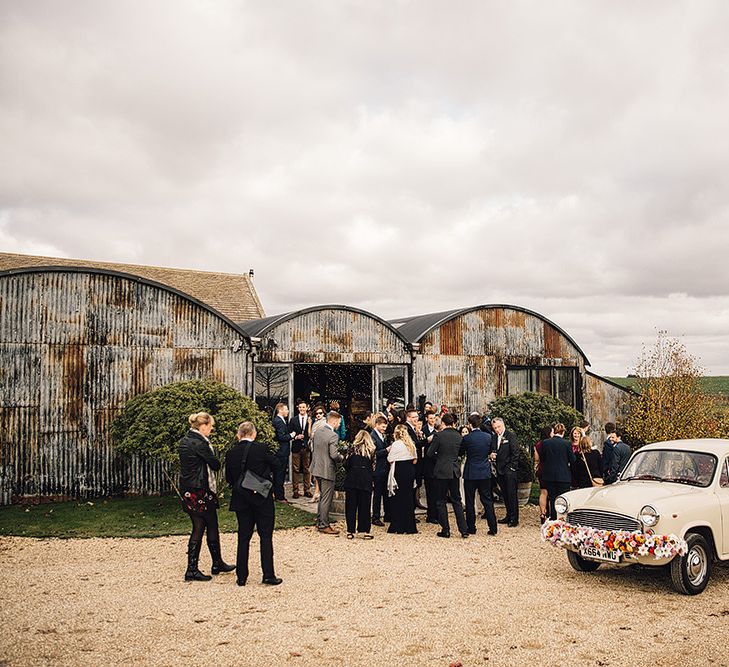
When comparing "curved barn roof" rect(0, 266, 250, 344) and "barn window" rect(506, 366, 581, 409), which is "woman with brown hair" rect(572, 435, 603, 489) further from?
"barn window" rect(506, 366, 581, 409)

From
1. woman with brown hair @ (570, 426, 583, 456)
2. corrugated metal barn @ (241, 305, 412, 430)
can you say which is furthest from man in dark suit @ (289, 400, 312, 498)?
woman with brown hair @ (570, 426, 583, 456)

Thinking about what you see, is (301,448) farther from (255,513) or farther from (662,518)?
(662,518)

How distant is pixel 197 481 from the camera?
810cm

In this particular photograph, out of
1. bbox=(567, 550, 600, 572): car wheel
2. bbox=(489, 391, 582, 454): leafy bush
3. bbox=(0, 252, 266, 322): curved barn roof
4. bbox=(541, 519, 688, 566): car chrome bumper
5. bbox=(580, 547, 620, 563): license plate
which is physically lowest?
bbox=(567, 550, 600, 572): car wheel

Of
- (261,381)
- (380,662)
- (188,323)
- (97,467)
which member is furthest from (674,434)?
(380,662)

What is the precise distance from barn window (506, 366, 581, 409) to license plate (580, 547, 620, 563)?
12.6 metres

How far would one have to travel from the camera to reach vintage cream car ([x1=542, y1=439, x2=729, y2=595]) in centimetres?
740

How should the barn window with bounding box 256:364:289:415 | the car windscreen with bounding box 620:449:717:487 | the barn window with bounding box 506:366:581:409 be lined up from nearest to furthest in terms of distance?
1. the car windscreen with bounding box 620:449:717:487
2. the barn window with bounding box 256:364:289:415
3. the barn window with bounding box 506:366:581:409

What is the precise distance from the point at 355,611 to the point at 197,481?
2.51 m

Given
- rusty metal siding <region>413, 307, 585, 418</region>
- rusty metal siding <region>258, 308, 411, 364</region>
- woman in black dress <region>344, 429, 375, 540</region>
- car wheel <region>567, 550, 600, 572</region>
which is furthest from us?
rusty metal siding <region>413, 307, 585, 418</region>

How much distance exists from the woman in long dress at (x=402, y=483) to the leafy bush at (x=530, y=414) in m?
5.48

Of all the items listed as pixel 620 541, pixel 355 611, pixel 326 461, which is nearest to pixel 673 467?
pixel 620 541

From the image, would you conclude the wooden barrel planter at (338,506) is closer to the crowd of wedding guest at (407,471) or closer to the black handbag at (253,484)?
the crowd of wedding guest at (407,471)

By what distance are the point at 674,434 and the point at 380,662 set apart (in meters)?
19.0
